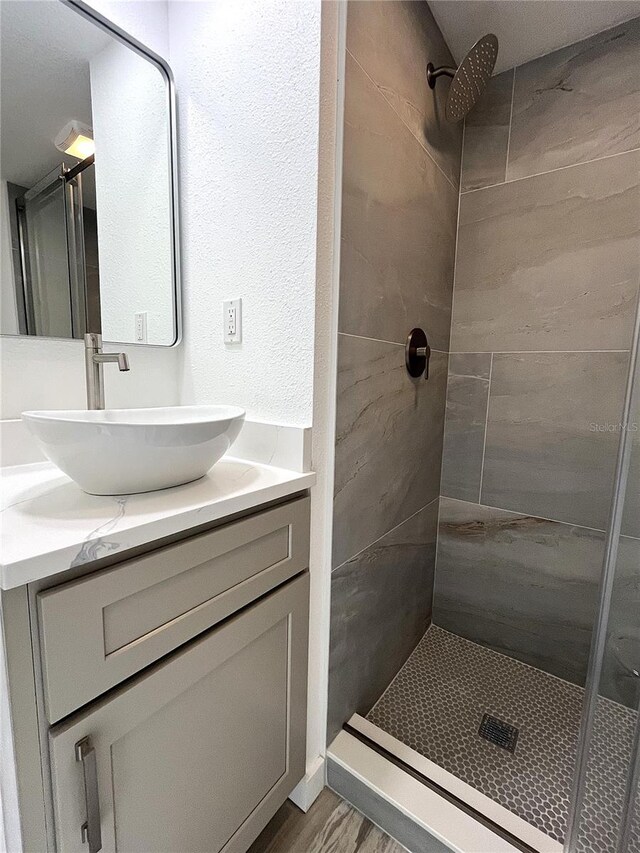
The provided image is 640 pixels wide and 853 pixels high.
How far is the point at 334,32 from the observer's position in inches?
33.9

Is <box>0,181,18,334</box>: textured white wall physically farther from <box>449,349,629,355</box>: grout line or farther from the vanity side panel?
<box>449,349,629,355</box>: grout line

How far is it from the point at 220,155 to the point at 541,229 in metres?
1.13

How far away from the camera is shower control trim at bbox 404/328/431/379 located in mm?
1290

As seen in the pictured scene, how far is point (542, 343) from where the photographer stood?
146cm

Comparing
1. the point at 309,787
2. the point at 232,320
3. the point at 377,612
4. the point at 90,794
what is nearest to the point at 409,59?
the point at 232,320

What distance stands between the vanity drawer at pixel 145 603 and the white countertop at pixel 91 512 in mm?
37

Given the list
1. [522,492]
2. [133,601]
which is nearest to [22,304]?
[133,601]

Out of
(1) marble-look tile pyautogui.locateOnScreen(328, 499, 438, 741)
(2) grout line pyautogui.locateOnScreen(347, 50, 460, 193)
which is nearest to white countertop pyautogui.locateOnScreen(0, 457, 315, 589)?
(1) marble-look tile pyautogui.locateOnScreen(328, 499, 438, 741)

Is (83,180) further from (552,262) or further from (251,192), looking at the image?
(552,262)

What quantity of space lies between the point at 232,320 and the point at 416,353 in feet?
1.99

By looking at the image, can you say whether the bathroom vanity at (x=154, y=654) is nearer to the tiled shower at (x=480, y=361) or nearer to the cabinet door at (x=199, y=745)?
the cabinet door at (x=199, y=745)

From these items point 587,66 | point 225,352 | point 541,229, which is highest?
point 587,66

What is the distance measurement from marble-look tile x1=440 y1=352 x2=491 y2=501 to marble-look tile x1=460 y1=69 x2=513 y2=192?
68 cm

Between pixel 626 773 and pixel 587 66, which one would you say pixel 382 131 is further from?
pixel 626 773
